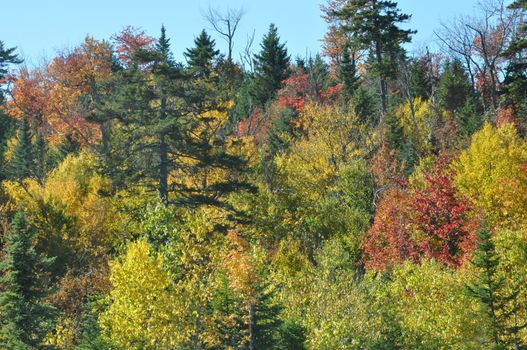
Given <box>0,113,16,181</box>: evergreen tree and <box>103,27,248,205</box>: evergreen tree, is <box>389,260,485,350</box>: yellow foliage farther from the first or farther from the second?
<box>0,113,16,181</box>: evergreen tree

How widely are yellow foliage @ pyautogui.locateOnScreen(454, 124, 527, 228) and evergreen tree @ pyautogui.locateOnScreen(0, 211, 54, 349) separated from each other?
2132 cm

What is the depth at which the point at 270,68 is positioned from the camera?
6116cm

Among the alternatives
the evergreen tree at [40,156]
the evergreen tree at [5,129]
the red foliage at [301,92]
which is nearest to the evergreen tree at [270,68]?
the red foliage at [301,92]

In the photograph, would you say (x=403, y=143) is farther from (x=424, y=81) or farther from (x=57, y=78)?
(x=57, y=78)

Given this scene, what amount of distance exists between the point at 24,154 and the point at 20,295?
120ft

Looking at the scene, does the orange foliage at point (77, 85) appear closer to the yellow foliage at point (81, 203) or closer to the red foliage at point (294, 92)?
the yellow foliage at point (81, 203)

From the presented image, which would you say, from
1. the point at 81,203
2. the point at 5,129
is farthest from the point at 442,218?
the point at 5,129

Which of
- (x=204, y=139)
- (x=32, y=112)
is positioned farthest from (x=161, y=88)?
(x=32, y=112)

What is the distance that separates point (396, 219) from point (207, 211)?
995cm

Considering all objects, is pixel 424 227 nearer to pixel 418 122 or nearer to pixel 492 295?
pixel 492 295

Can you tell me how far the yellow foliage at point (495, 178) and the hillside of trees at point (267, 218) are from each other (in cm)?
10

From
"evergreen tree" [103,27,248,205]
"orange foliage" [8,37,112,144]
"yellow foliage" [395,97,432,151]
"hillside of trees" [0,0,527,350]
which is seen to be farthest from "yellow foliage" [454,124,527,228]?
"orange foliage" [8,37,112,144]

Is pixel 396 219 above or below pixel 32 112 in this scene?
below

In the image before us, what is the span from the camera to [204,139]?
Answer: 30859 mm
